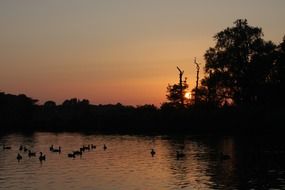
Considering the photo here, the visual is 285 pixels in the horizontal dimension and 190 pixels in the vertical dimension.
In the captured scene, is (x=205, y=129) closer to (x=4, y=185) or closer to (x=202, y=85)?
(x=202, y=85)

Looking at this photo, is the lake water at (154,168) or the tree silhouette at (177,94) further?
the tree silhouette at (177,94)

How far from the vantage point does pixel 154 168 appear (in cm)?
4750

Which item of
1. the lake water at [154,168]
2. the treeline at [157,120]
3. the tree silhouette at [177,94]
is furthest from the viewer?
the tree silhouette at [177,94]

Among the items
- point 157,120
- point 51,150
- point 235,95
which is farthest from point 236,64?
point 51,150

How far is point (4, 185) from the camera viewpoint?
39062 millimetres

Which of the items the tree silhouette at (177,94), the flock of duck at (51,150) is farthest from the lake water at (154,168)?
the tree silhouette at (177,94)

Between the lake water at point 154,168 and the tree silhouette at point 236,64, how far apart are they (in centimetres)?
2341

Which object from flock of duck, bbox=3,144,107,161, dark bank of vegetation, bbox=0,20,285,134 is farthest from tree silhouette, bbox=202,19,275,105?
flock of duck, bbox=3,144,107,161

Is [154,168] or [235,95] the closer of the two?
[154,168]

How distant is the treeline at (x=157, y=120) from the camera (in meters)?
87.6

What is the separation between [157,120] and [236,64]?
1851 centimetres

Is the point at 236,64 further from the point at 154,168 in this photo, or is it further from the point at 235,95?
the point at 154,168

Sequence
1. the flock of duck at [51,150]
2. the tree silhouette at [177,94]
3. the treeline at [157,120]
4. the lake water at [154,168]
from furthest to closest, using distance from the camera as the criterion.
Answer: the tree silhouette at [177,94], the treeline at [157,120], the flock of duck at [51,150], the lake water at [154,168]

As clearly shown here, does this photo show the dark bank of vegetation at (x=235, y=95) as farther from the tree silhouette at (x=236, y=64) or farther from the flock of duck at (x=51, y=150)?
the flock of duck at (x=51, y=150)
